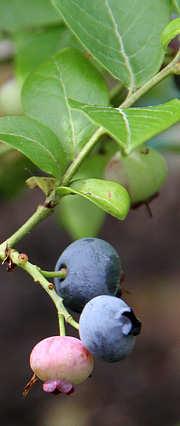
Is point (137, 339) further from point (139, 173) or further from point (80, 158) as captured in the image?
point (80, 158)

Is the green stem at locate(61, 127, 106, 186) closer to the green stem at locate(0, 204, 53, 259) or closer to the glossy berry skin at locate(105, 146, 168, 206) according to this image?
the green stem at locate(0, 204, 53, 259)

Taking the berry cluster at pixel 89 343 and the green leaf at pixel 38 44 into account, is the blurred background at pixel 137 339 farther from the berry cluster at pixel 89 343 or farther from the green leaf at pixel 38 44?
the berry cluster at pixel 89 343

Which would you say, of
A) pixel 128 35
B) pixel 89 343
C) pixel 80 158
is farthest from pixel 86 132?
pixel 89 343

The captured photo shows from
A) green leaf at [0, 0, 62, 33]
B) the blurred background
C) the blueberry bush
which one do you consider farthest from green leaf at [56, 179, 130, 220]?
the blurred background

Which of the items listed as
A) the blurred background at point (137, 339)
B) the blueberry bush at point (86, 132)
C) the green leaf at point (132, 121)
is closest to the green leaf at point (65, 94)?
the blueberry bush at point (86, 132)

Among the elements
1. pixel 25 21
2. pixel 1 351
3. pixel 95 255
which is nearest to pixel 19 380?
pixel 1 351

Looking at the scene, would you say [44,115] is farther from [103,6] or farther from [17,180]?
[17,180]
